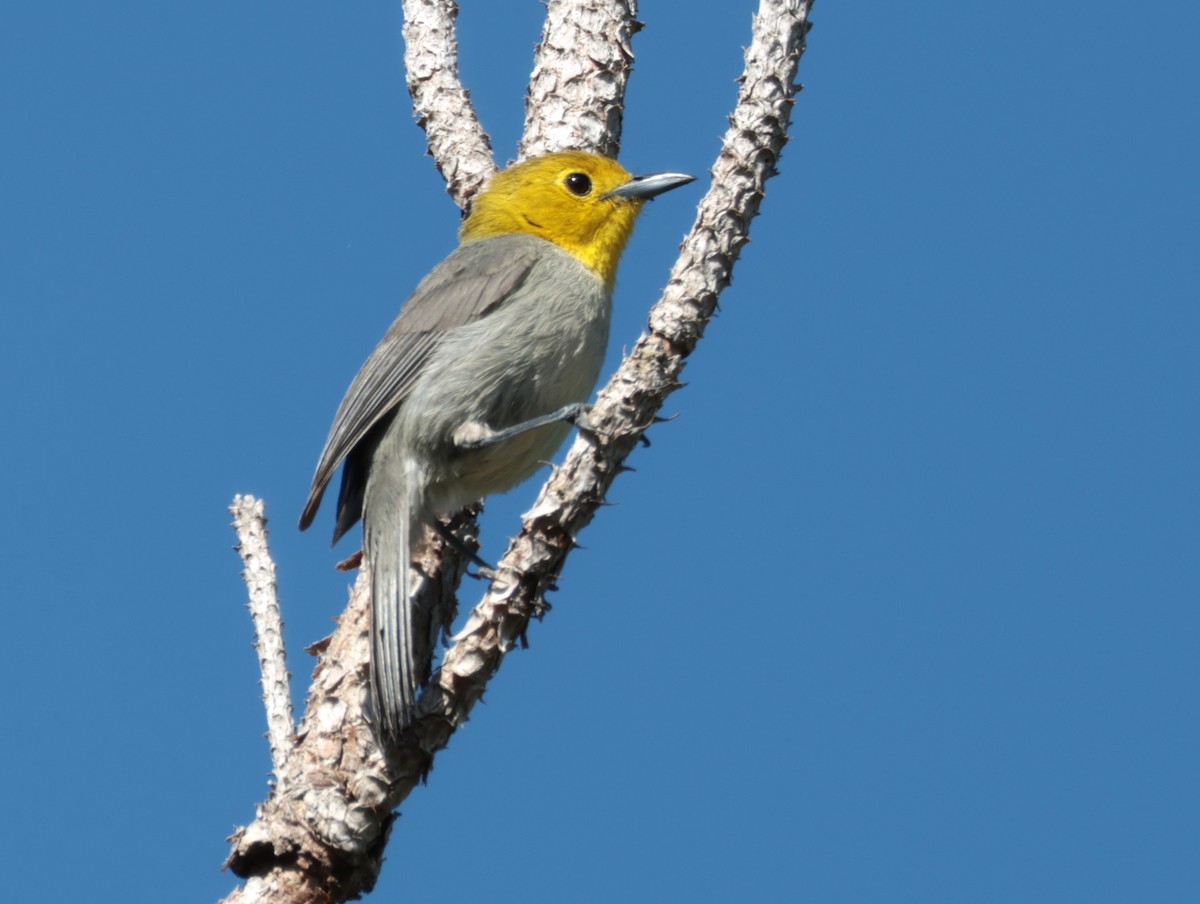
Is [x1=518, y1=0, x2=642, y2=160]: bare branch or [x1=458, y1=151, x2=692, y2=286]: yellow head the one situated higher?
[x1=518, y1=0, x2=642, y2=160]: bare branch

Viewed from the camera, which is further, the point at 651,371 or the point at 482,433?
the point at 482,433

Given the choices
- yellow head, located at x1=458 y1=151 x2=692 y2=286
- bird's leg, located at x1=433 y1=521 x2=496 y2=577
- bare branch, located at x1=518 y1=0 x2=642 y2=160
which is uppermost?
bare branch, located at x1=518 y1=0 x2=642 y2=160

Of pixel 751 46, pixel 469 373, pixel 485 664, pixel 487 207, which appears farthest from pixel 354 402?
pixel 751 46

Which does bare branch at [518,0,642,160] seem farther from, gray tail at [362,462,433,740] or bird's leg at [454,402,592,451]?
gray tail at [362,462,433,740]

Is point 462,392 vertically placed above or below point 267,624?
above

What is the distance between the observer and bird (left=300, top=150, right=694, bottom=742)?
5809mm

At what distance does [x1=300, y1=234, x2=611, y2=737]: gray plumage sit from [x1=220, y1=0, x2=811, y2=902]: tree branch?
3.31 feet

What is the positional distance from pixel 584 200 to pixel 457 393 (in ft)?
4.29

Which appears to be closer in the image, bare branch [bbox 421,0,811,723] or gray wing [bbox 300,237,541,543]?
bare branch [bbox 421,0,811,723]

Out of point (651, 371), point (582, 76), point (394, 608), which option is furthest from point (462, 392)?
point (582, 76)

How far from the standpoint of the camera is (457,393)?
5879 millimetres

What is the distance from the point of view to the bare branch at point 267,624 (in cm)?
486

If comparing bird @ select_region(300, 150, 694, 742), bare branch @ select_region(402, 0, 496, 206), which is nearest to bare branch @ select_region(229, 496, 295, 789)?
bird @ select_region(300, 150, 694, 742)

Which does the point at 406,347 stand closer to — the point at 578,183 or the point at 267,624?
the point at 578,183
